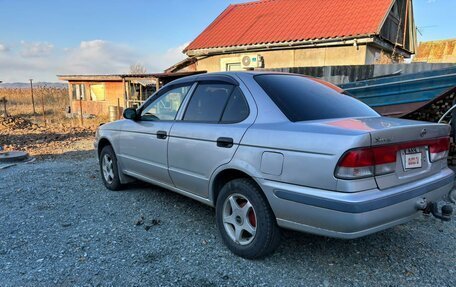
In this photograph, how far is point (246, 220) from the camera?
296cm

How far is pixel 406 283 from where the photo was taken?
264cm

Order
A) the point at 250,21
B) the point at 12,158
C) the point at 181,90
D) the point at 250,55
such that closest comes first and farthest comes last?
the point at 181,90 → the point at 12,158 → the point at 250,55 → the point at 250,21

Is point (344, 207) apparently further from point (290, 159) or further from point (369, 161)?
point (290, 159)

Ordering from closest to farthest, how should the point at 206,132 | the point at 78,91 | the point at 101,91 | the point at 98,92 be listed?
the point at 206,132, the point at 101,91, the point at 98,92, the point at 78,91

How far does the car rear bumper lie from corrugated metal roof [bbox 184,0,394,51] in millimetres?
10242

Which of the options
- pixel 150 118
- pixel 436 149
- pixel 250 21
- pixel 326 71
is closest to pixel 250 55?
pixel 250 21

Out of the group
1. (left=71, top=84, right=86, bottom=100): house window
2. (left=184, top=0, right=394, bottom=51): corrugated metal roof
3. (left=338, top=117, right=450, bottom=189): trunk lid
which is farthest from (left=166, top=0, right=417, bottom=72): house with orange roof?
(left=71, top=84, right=86, bottom=100): house window

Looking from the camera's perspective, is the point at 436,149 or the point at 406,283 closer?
the point at 406,283

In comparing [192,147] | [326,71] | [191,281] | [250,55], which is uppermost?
[250,55]

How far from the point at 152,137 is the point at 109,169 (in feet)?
5.00

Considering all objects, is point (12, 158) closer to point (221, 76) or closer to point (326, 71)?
point (221, 76)

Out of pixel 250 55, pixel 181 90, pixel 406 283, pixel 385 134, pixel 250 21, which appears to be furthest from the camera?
pixel 250 21

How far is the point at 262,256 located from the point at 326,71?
714 cm

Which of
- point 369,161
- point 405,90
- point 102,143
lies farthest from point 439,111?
point 102,143
